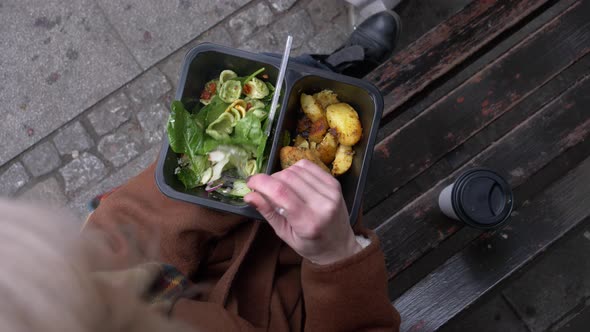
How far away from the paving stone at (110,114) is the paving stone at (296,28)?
2.51 ft

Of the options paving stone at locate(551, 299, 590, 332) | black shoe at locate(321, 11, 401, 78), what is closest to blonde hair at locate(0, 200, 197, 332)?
black shoe at locate(321, 11, 401, 78)

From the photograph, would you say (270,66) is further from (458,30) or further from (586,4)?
(586,4)

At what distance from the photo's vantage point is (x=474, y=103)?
154 centimetres

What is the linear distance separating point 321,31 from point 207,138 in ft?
4.33

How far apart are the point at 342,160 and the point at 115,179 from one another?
1420 mm

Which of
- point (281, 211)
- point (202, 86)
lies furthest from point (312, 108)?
point (281, 211)

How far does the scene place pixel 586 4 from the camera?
5.09 ft

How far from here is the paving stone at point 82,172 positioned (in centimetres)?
224

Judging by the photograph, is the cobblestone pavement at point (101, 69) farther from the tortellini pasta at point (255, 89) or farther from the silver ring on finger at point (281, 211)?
the silver ring on finger at point (281, 211)

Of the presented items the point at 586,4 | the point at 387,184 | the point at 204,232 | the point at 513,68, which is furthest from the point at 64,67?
the point at 586,4

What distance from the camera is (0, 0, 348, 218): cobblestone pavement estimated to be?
7.38 feet

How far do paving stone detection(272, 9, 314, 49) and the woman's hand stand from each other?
147 centimetres

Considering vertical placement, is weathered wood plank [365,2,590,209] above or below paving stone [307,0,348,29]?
below

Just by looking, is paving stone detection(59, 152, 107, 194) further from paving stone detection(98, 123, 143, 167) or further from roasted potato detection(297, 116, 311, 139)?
roasted potato detection(297, 116, 311, 139)
